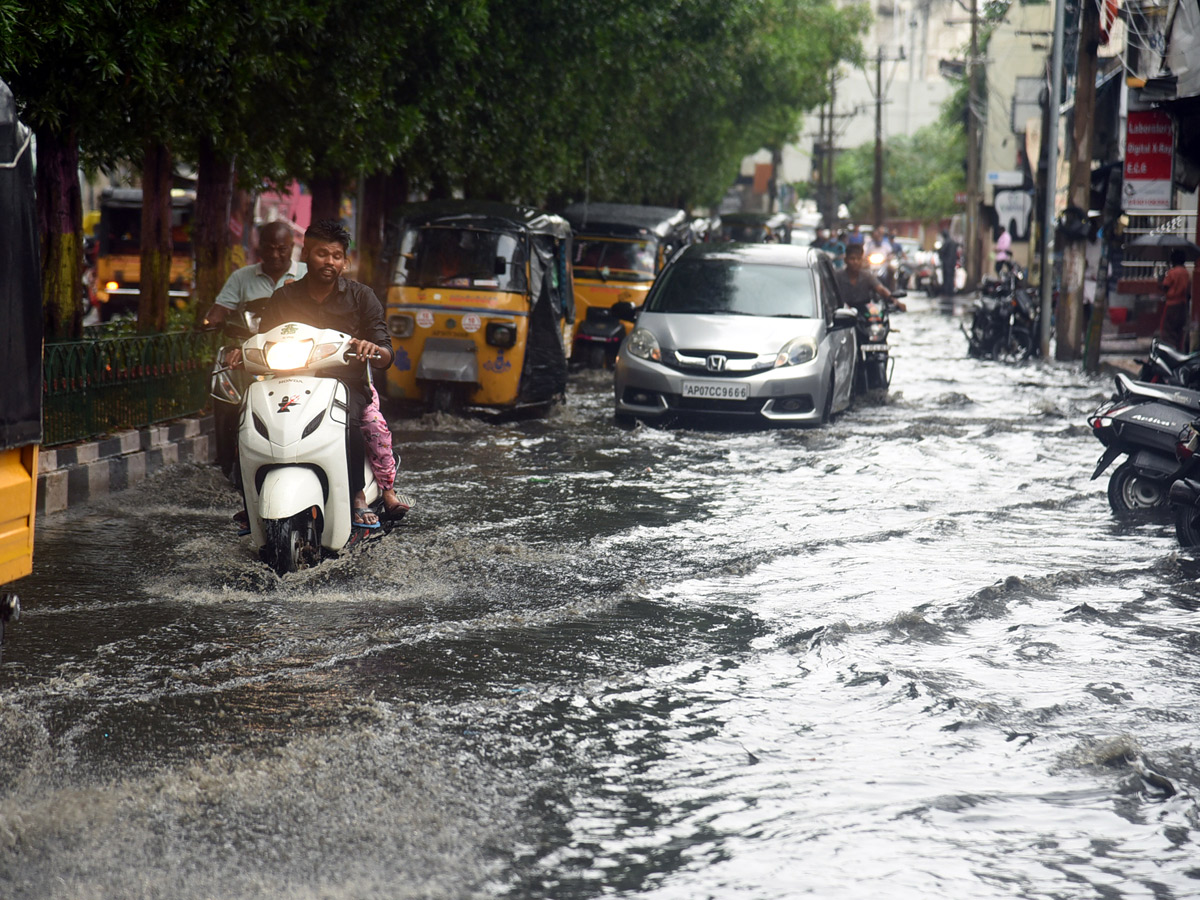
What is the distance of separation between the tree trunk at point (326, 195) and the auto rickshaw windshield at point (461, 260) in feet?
16.3

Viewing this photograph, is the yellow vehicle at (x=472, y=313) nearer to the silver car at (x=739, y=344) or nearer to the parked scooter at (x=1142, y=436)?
the silver car at (x=739, y=344)

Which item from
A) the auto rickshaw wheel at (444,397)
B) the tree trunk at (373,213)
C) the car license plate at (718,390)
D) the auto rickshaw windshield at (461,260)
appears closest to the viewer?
the car license plate at (718,390)

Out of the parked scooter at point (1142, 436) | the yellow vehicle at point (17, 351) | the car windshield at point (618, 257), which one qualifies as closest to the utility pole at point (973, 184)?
the car windshield at point (618, 257)

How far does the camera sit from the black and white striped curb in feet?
31.0

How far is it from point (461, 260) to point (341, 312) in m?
7.56

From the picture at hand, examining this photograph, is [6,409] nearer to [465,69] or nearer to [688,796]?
[688,796]

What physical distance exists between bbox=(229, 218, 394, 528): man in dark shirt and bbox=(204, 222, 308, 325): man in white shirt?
134 cm

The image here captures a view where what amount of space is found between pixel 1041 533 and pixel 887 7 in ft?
394

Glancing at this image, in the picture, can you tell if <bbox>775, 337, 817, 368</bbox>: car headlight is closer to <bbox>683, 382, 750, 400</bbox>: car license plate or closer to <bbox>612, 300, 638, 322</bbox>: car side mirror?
<bbox>683, 382, 750, 400</bbox>: car license plate

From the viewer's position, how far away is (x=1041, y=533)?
894cm

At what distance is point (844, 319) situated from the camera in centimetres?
1404

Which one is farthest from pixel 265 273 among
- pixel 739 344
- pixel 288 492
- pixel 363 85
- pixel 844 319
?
pixel 363 85

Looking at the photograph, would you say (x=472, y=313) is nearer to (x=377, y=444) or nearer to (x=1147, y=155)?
(x=377, y=444)

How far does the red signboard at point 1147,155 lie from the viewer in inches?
773
